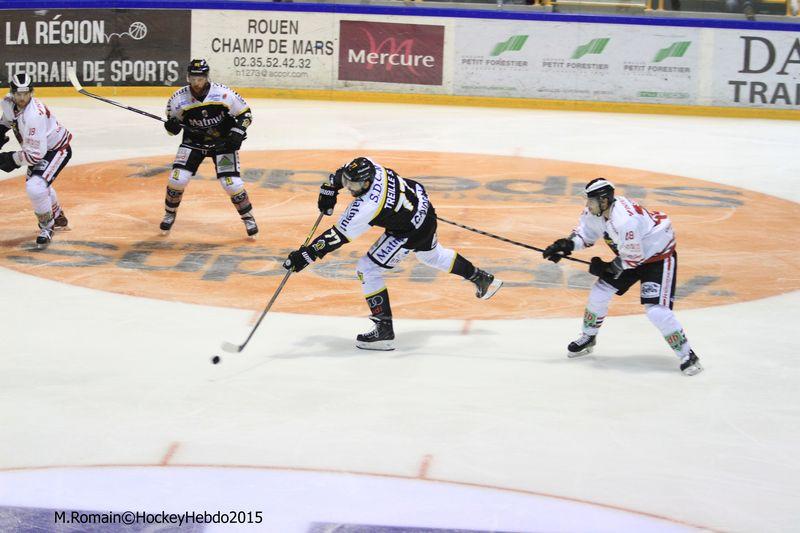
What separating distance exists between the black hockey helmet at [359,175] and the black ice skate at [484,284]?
1445mm

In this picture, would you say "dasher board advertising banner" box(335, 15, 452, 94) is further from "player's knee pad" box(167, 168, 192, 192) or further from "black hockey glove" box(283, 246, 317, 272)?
"black hockey glove" box(283, 246, 317, 272)

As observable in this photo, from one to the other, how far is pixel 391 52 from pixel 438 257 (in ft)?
40.5

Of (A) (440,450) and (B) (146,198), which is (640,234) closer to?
(A) (440,450)

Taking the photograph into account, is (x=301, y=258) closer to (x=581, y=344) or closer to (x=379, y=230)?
(x=581, y=344)

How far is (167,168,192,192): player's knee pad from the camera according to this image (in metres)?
12.2

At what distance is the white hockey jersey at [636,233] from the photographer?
8.01 meters

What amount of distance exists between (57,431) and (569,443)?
124 inches

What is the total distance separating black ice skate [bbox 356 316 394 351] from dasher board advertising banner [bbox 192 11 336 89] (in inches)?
505

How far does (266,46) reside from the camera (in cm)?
2092

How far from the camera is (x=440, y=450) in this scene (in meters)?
6.96

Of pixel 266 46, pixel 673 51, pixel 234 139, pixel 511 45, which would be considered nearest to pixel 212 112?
pixel 234 139

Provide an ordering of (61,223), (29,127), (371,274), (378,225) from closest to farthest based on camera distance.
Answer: (378,225)
(371,274)
(29,127)
(61,223)

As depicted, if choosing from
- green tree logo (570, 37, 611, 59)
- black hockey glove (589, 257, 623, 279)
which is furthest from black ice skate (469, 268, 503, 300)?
green tree logo (570, 37, 611, 59)

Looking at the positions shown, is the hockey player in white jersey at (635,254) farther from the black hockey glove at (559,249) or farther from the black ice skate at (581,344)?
the black ice skate at (581,344)
